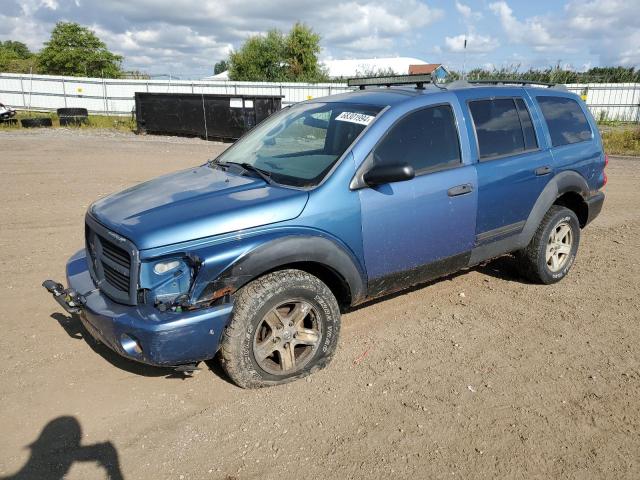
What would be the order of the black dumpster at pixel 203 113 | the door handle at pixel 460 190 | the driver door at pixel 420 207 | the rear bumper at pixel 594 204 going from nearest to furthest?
1. the driver door at pixel 420 207
2. the door handle at pixel 460 190
3. the rear bumper at pixel 594 204
4. the black dumpster at pixel 203 113

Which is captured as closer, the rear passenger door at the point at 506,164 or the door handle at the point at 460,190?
the door handle at the point at 460,190

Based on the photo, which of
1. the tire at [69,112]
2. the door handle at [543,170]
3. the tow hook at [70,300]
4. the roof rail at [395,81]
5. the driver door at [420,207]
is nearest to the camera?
the tow hook at [70,300]

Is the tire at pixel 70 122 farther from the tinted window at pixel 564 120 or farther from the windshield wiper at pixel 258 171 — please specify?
the tinted window at pixel 564 120

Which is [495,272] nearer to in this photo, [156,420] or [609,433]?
[609,433]

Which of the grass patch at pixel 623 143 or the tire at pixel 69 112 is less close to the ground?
the tire at pixel 69 112

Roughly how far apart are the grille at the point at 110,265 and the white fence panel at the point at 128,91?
24634mm

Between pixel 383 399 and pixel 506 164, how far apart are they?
2271 millimetres

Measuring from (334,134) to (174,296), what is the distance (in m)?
1.77

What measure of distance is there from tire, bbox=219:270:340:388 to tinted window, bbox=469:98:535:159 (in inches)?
75.0

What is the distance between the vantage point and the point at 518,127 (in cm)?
457

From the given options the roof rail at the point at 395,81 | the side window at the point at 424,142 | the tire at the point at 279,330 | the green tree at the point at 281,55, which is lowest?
the tire at the point at 279,330

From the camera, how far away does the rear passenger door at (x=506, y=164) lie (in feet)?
13.8

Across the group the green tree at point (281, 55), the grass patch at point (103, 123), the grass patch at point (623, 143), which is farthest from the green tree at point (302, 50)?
→ the grass patch at point (623, 143)

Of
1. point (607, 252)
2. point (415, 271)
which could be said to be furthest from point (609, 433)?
point (607, 252)
